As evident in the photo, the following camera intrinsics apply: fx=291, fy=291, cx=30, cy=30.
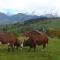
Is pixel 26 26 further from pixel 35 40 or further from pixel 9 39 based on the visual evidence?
pixel 9 39

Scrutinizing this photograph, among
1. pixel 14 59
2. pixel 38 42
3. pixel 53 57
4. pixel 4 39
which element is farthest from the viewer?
pixel 38 42

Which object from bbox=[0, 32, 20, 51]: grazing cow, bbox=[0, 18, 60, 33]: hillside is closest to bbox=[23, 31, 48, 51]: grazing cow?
bbox=[0, 32, 20, 51]: grazing cow

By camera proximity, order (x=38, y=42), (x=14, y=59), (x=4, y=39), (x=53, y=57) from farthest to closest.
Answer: (x=38, y=42)
(x=4, y=39)
(x=53, y=57)
(x=14, y=59)

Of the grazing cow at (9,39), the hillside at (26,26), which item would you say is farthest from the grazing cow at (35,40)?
the hillside at (26,26)

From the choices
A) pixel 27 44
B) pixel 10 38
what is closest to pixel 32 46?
pixel 27 44

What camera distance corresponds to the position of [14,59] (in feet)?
68.4

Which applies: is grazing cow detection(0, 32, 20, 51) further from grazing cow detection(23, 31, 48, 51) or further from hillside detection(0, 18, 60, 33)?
hillside detection(0, 18, 60, 33)

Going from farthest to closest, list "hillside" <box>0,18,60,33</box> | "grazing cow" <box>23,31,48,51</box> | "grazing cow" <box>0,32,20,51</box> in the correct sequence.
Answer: "hillside" <box>0,18,60,33</box> → "grazing cow" <box>23,31,48,51</box> → "grazing cow" <box>0,32,20,51</box>

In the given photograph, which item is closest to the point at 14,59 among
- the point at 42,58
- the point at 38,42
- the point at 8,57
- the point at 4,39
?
the point at 8,57

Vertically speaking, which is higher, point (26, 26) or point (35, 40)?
point (26, 26)

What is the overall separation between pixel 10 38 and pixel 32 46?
2311 mm

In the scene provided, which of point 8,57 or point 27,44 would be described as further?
point 27,44

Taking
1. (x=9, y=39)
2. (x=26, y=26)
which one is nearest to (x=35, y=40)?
(x=9, y=39)

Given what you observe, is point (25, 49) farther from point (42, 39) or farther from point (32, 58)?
point (32, 58)
